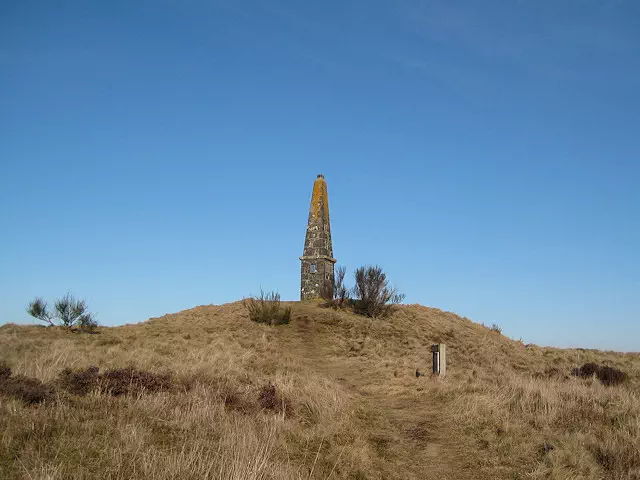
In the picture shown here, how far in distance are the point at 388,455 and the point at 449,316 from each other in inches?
1109

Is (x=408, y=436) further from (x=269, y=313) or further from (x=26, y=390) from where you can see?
(x=269, y=313)

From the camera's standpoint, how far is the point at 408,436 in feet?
32.4

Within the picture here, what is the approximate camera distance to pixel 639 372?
22828mm

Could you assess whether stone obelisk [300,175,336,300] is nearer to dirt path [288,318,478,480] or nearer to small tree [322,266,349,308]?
small tree [322,266,349,308]

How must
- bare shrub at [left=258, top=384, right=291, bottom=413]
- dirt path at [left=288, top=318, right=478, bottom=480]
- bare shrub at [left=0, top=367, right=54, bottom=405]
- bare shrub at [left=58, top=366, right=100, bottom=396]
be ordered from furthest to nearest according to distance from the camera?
1. bare shrub at [left=258, top=384, right=291, bottom=413]
2. bare shrub at [left=58, top=366, right=100, bottom=396]
3. dirt path at [left=288, top=318, right=478, bottom=480]
4. bare shrub at [left=0, top=367, right=54, bottom=405]

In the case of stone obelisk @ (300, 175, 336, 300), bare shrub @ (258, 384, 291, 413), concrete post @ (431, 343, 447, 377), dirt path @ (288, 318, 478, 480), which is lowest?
dirt path @ (288, 318, 478, 480)

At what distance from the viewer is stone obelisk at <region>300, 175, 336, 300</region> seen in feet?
110

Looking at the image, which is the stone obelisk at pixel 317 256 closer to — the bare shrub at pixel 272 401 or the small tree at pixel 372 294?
the small tree at pixel 372 294

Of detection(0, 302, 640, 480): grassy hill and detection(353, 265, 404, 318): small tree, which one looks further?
detection(353, 265, 404, 318): small tree

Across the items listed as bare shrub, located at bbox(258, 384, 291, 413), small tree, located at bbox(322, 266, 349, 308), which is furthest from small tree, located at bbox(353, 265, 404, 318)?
bare shrub, located at bbox(258, 384, 291, 413)

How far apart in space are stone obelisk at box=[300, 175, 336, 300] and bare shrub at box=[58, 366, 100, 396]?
2384 cm

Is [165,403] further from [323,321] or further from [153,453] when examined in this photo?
[323,321]

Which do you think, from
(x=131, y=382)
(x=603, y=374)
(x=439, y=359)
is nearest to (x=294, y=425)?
(x=131, y=382)

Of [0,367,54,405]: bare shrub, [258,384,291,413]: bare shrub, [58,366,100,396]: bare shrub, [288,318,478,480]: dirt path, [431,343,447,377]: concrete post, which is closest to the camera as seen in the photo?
[0,367,54,405]: bare shrub
